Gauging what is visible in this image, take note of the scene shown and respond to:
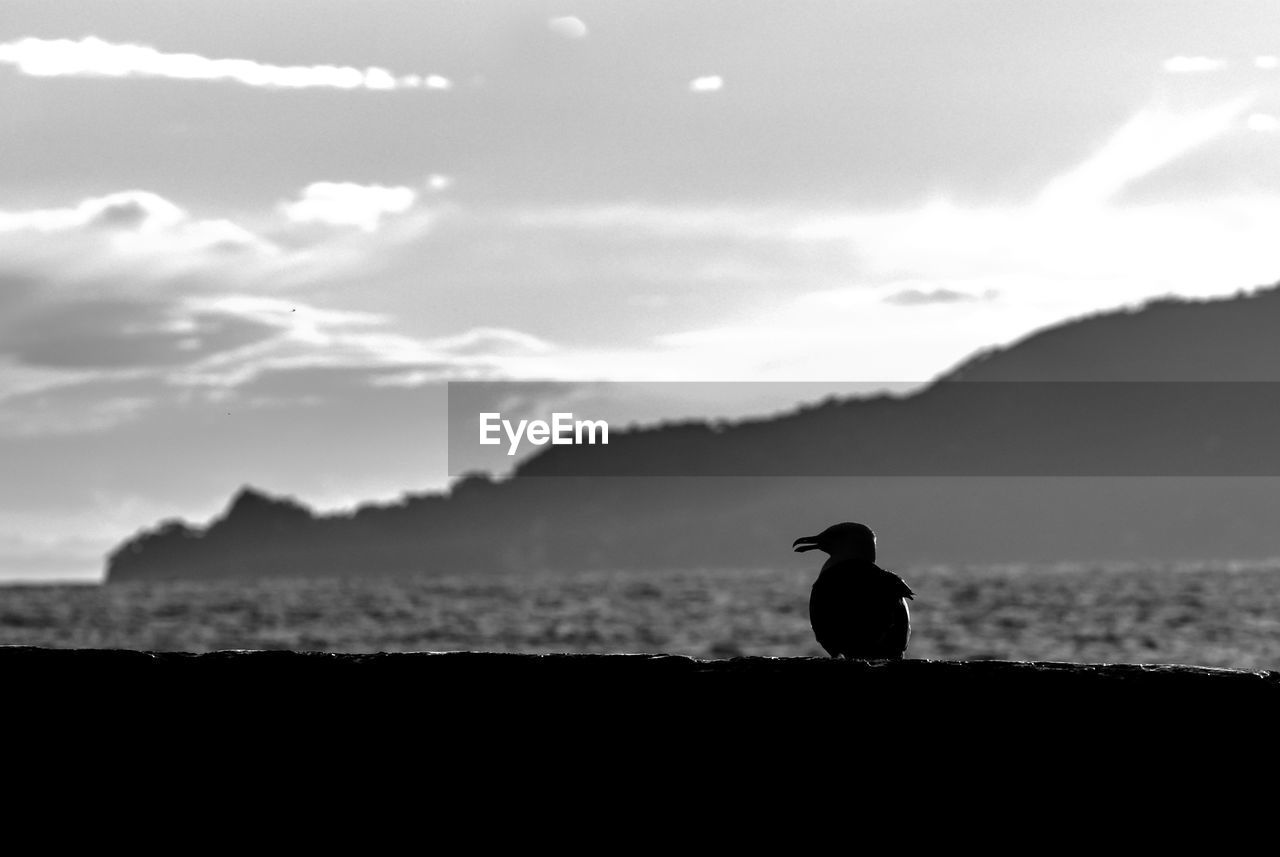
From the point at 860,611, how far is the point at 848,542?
436 mm

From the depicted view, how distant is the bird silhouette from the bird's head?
11 centimetres

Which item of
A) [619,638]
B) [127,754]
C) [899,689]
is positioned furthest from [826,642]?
[619,638]

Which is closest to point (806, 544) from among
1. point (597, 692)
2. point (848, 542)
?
point (848, 542)

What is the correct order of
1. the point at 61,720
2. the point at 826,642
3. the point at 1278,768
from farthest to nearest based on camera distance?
the point at 826,642, the point at 61,720, the point at 1278,768

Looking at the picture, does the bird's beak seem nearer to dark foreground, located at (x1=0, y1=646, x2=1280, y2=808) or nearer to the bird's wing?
the bird's wing

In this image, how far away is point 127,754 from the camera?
458 cm

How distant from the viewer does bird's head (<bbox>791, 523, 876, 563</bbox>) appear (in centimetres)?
639

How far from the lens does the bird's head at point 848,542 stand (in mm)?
6394

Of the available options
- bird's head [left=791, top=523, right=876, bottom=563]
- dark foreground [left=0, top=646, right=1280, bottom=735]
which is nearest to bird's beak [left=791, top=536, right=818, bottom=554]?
bird's head [left=791, top=523, right=876, bottom=563]

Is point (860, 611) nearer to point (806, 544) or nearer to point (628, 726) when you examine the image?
point (806, 544)

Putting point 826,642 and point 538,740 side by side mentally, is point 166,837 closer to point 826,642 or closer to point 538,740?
point 538,740

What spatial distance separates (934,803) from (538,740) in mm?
961

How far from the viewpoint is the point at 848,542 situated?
646cm

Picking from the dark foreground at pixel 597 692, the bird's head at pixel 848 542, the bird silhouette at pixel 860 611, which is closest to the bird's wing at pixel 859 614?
the bird silhouette at pixel 860 611
